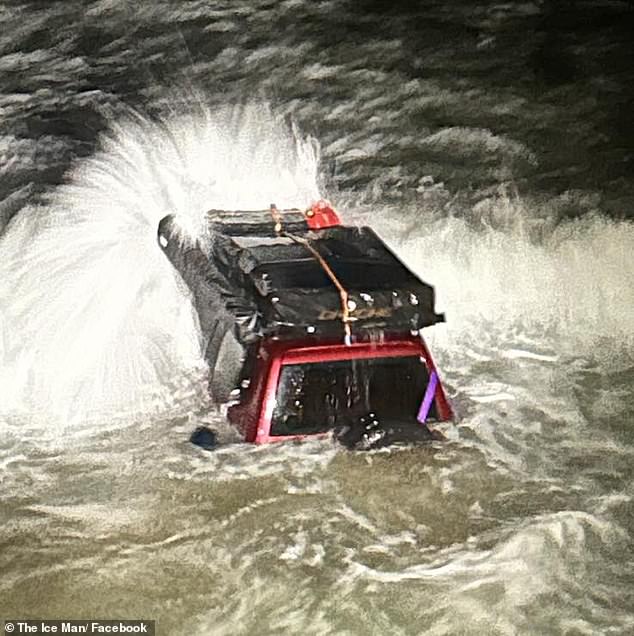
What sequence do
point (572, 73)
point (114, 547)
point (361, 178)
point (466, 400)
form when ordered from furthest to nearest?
1. point (572, 73)
2. point (361, 178)
3. point (466, 400)
4. point (114, 547)

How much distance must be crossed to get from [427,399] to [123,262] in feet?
1.23

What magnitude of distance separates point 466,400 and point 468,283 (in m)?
0.15

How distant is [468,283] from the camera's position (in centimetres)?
130

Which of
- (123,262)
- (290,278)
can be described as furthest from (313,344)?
(123,262)

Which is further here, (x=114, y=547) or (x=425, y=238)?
(x=425, y=238)

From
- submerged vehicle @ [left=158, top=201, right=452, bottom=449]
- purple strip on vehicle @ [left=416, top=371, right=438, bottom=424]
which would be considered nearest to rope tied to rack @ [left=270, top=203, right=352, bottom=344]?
submerged vehicle @ [left=158, top=201, right=452, bottom=449]

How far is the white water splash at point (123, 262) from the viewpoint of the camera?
1196 millimetres

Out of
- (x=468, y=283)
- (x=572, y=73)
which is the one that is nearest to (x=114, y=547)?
(x=468, y=283)

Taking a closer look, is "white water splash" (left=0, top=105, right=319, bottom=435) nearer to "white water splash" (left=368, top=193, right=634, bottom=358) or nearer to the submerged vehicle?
the submerged vehicle

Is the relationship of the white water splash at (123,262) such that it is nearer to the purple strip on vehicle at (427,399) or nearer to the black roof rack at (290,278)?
the black roof rack at (290,278)

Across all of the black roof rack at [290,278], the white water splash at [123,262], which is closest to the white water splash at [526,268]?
the black roof rack at [290,278]

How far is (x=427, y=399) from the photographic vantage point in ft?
3.95

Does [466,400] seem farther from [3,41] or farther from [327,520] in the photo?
[3,41]

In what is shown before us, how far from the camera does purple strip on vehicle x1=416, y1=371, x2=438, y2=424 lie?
3.93 ft
